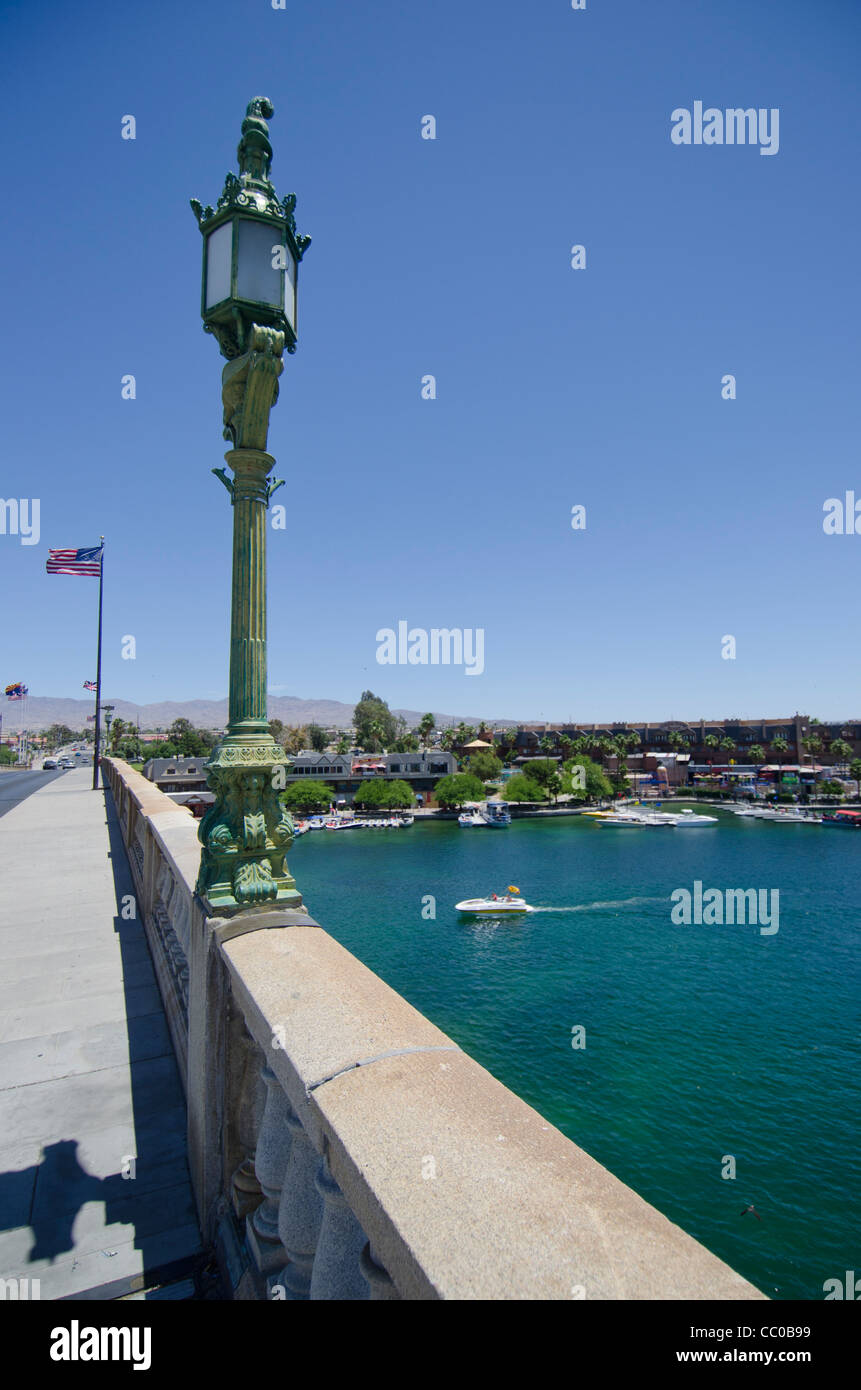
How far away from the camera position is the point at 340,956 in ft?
12.1

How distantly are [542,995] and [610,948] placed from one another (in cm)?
788

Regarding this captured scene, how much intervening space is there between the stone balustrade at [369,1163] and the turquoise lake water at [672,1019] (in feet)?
53.3

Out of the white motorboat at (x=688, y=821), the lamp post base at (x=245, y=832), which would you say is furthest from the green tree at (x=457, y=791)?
the lamp post base at (x=245, y=832)

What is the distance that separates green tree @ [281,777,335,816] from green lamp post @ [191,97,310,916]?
8154 centimetres

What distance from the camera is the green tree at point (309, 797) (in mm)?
84812

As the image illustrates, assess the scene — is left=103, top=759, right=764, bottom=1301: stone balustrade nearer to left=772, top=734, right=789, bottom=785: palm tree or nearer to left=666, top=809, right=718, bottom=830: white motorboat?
left=666, top=809, right=718, bottom=830: white motorboat

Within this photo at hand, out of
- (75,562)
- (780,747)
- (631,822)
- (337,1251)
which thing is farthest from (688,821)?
(337,1251)

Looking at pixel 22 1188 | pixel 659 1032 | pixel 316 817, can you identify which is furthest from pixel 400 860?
pixel 22 1188

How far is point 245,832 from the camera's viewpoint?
430 cm

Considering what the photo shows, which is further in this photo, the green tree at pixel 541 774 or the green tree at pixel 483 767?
the green tree at pixel 483 767

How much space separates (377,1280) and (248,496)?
4.14 meters

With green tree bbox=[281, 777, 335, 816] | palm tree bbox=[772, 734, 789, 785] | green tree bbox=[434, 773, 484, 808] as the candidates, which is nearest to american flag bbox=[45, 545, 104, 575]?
green tree bbox=[281, 777, 335, 816]

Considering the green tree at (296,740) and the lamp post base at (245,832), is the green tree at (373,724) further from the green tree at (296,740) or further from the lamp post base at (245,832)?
the lamp post base at (245,832)

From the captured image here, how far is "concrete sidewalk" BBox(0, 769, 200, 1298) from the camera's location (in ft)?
11.6
